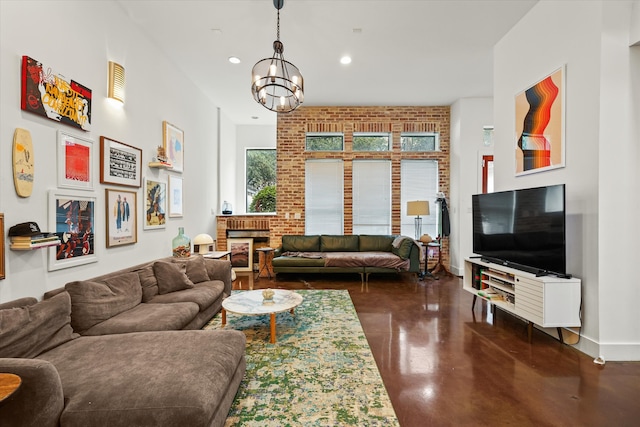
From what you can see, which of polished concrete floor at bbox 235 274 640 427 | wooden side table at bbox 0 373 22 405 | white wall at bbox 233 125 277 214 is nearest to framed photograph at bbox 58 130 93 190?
wooden side table at bbox 0 373 22 405

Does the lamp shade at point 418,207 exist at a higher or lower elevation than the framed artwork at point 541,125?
lower

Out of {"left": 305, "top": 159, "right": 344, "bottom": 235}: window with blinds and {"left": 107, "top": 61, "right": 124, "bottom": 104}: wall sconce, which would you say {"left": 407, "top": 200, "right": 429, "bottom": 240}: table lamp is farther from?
{"left": 107, "top": 61, "right": 124, "bottom": 104}: wall sconce

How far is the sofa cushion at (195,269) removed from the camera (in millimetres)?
3547

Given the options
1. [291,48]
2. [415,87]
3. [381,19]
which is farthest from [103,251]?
[415,87]

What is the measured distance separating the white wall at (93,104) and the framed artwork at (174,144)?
0.11 meters

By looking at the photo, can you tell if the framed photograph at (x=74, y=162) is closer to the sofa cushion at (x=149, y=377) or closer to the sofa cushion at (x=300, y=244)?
the sofa cushion at (x=149, y=377)

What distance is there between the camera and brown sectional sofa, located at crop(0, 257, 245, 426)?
133 cm

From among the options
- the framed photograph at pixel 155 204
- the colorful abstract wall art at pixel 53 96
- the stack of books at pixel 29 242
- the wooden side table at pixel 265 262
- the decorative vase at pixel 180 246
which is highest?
the colorful abstract wall art at pixel 53 96

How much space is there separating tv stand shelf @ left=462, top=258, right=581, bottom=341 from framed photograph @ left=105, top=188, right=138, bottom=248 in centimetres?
398

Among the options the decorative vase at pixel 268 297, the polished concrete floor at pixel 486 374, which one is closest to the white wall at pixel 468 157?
the polished concrete floor at pixel 486 374

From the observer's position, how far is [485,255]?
360cm

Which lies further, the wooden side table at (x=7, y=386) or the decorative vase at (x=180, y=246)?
the decorative vase at (x=180, y=246)

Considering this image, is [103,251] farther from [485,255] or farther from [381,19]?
[485,255]

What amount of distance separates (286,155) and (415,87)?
2.76m
